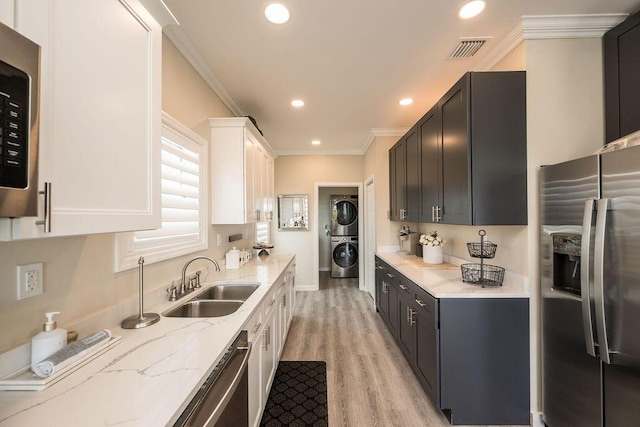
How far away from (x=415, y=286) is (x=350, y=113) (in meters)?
2.23

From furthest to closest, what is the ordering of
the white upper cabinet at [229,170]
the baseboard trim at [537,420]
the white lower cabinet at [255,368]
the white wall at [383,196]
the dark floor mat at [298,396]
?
the white wall at [383,196]
the white upper cabinet at [229,170]
the dark floor mat at [298,396]
the baseboard trim at [537,420]
the white lower cabinet at [255,368]

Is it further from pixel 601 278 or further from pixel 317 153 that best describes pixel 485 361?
pixel 317 153

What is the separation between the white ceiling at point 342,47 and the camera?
1646 mm

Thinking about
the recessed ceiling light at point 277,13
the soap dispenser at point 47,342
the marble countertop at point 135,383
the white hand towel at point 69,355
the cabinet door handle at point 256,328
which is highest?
the recessed ceiling light at point 277,13

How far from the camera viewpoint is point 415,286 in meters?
2.17

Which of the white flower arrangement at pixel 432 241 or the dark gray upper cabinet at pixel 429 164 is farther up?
the dark gray upper cabinet at pixel 429 164

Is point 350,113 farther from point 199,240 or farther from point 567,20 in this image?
point 199,240

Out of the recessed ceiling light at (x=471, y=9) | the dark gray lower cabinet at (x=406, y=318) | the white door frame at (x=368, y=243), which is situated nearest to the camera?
the recessed ceiling light at (x=471, y=9)

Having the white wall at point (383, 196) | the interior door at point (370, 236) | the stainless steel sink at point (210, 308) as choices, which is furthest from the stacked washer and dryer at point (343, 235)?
the stainless steel sink at point (210, 308)

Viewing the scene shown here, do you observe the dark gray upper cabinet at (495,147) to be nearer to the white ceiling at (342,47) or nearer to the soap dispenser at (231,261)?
the white ceiling at (342,47)

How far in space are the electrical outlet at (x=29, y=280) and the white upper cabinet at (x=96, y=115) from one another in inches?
14.6

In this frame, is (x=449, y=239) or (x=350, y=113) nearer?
(x=449, y=239)

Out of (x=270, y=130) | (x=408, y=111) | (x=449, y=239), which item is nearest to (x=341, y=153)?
(x=270, y=130)

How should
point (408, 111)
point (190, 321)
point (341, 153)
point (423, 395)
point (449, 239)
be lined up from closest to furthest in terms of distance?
point (190, 321) → point (423, 395) → point (449, 239) → point (408, 111) → point (341, 153)
